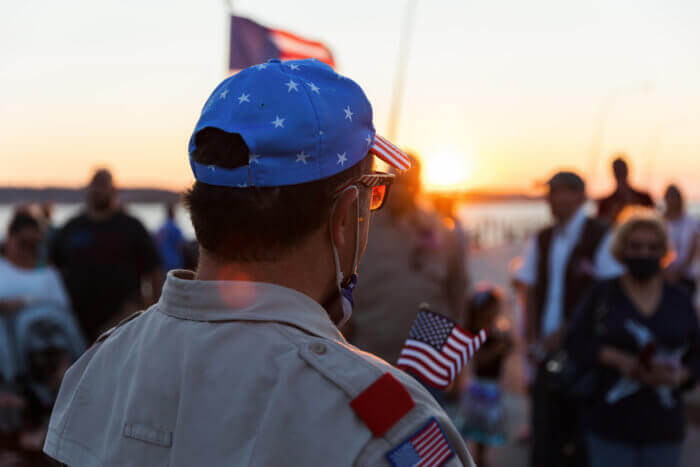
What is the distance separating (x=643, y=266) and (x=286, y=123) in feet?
9.59

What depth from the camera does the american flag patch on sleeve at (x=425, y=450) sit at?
2.79ft

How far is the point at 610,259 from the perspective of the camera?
417cm

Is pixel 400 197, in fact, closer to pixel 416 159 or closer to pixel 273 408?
pixel 416 159

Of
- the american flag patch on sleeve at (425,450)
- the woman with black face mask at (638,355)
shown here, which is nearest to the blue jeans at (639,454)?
the woman with black face mask at (638,355)

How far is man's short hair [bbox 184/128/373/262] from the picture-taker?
3.31ft

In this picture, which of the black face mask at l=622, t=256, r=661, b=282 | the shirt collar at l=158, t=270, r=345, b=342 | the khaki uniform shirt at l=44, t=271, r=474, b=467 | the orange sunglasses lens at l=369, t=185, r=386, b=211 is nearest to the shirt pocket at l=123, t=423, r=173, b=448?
the khaki uniform shirt at l=44, t=271, r=474, b=467

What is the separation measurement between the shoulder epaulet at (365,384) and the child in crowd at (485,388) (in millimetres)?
4087

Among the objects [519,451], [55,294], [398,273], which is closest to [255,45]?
[398,273]

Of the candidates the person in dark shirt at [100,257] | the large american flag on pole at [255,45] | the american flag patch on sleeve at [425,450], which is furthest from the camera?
the person in dark shirt at [100,257]

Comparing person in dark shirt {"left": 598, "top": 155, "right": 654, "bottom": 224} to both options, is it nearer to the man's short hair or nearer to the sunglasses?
the sunglasses

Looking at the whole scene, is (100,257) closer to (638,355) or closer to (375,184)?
(638,355)

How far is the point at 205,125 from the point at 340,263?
340 mm

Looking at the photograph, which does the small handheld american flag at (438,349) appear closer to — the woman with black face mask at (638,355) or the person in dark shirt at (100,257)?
the woman with black face mask at (638,355)

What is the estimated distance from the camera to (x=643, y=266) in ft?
11.0
